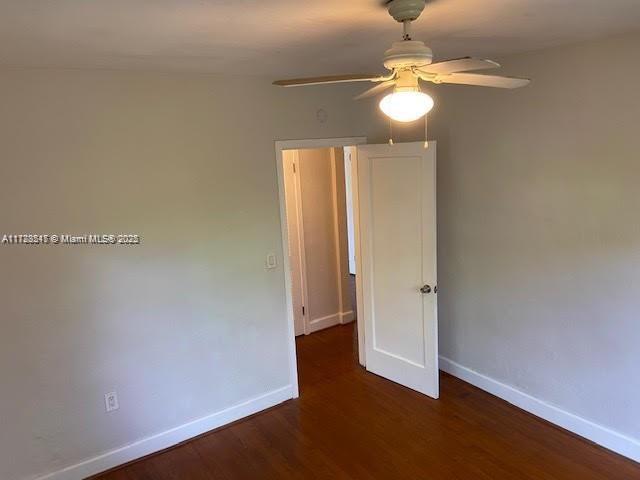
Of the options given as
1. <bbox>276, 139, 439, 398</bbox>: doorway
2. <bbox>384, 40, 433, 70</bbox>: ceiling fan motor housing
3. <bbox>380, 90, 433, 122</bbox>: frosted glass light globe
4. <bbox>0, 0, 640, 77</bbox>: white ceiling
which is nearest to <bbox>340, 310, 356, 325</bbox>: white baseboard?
<bbox>276, 139, 439, 398</bbox>: doorway

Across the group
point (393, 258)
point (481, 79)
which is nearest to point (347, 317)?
point (393, 258)

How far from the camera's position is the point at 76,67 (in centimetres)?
274

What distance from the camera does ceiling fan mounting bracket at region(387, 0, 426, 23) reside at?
1.69 metres

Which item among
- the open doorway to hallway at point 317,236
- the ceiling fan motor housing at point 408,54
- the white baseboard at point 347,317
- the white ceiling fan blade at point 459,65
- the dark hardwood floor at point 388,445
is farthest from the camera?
the white baseboard at point 347,317

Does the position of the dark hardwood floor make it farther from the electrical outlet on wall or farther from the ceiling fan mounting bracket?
the ceiling fan mounting bracket

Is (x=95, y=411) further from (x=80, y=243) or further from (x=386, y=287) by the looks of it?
(x=386, y=287)

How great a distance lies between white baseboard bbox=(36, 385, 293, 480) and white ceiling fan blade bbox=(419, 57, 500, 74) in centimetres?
283

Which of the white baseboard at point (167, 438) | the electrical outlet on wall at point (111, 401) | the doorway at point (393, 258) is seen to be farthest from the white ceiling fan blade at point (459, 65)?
the white baseboard at point (167, 438)

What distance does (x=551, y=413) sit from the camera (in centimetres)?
342

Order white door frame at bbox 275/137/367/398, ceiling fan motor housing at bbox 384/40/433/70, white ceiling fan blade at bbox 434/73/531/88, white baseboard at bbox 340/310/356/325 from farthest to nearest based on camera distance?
white baseboard at bbox 340/310/356/325, white door frame at bbox 275/137/367/398, white ceiling fan blade at bbox 434/73/531/88, ceiling fan motor housing at bbox 384/40/433/70

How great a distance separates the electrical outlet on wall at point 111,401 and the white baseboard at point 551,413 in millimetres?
2609

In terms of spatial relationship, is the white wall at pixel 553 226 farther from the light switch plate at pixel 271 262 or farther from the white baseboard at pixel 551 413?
the light switch plate at pixel 271 262

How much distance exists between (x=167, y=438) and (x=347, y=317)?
2.63m

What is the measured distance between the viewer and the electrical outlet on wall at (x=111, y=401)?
10.3ft
